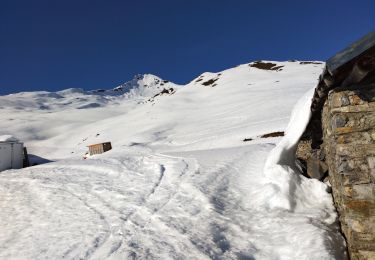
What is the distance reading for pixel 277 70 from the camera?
59.9 meters

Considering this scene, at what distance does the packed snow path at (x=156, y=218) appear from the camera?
6098 mm

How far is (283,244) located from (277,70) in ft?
187

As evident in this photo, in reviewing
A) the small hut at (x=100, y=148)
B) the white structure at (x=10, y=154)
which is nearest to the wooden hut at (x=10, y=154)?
the white structure at (x=10, y=154)

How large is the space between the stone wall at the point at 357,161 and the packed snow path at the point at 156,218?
63cm

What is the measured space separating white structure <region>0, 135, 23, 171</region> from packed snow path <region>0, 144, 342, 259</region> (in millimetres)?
6622

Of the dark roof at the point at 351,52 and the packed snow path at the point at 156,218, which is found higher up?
the dark roof at the point at 351,52

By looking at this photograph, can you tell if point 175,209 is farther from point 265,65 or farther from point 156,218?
point 265,65

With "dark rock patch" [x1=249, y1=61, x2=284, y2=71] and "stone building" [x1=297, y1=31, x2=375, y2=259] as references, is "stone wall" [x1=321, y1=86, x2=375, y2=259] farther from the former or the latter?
"dark rock patch" [x1=249, y1=61, x2=284, y2=71]

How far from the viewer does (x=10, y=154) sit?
18.3m

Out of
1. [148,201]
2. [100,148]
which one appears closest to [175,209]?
[148,201]

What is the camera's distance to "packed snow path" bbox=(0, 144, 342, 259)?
6.10m

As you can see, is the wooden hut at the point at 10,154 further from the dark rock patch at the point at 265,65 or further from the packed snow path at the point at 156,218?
the dark rock patch at the point at 265,65

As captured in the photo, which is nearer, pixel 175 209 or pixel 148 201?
pixel 175 209

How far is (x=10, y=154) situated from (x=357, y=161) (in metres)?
17.8
